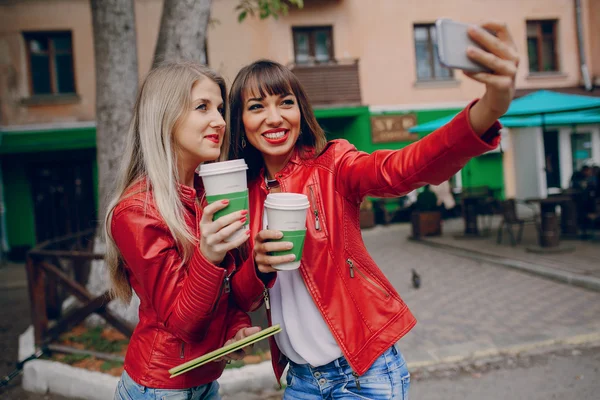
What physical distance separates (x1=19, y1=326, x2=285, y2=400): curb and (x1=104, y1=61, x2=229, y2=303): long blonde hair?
232 cm

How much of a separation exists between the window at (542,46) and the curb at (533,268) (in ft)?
31.6

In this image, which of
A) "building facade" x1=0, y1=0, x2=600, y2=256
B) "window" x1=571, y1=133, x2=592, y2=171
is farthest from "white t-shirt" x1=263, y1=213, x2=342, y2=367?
"window" x1=571, y1=133, x2=592, y2=171

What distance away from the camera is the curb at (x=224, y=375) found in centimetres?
381

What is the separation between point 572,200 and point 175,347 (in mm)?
9193

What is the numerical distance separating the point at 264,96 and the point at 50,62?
13762 millimetres

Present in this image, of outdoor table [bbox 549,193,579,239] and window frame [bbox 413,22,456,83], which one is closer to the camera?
outdoor table [bbox 549,193,579,239]

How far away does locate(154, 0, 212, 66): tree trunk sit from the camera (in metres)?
4.62

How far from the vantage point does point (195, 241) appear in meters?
1.55

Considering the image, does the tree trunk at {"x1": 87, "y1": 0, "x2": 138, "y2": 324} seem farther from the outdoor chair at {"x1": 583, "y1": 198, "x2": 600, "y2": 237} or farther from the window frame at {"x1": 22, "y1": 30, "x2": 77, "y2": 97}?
the window frame at {"x1": 22, "y1": 30, "x2": 77, "y2": 97}

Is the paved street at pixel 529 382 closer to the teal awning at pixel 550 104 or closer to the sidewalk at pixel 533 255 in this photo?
the sidewalk at pixel 533 255

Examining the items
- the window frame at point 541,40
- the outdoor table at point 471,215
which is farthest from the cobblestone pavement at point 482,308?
the window frame at point 541,40

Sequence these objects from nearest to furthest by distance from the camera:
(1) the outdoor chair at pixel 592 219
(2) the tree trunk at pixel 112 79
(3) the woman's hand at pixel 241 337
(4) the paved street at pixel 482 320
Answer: (3) the woman's hand at pixel 241 337 < (4) the paved street at pixel 482 320 < (2) the tree trunk at pixel 112 79 < (1) the outdoor chair at pixel 592 219

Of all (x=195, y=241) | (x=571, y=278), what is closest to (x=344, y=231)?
(x=195, y=241)

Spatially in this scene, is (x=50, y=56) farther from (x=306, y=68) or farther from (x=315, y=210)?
(x=315, y=210)
